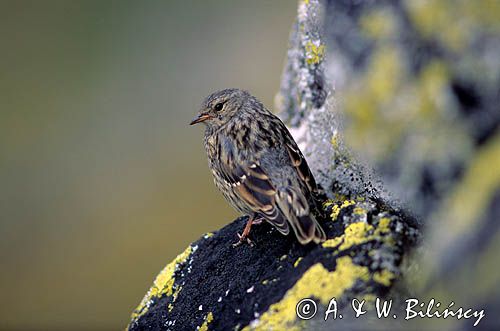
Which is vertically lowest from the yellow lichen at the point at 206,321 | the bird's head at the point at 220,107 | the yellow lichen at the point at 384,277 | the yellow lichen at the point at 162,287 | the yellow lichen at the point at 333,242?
the yellow lichen at the point at 384,277

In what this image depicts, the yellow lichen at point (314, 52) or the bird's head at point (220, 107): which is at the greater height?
the bird's head at point (220, 107)

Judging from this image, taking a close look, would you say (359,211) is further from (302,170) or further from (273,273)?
(302,170)

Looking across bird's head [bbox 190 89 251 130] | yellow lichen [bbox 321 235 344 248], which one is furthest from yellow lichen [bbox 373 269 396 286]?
bird's head [bbox 190 89 251 130]

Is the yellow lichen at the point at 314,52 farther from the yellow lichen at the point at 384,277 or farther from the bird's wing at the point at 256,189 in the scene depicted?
the yellow lichen at the point at 384,277

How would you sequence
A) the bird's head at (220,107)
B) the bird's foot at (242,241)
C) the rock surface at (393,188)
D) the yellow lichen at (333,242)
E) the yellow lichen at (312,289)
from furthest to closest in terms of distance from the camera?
the bird's head at (220,107), the bird's foot at (242,241), the yellow lichen at (333,242), the yellow lichen at (312,289), the rock surface at (393,188)

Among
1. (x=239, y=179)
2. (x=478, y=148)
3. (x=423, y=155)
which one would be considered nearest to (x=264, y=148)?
(x=239, y=179)

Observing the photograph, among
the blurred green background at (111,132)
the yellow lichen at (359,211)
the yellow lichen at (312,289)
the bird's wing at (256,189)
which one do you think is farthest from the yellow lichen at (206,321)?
the blurred green background at (111,132)

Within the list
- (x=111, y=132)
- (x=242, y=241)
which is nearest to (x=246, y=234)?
(x=242, y=241)
